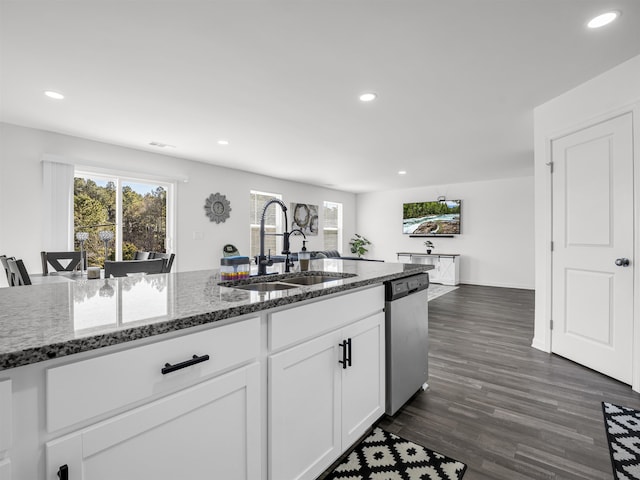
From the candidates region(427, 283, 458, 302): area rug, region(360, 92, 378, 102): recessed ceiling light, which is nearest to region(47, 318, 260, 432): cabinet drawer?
region(360, 92, 378, 102): recessed ceiling light

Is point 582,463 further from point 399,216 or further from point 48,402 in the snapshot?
point 399,216

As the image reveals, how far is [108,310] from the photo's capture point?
0.93 meters

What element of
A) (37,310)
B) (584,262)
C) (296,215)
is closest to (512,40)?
(584,262)

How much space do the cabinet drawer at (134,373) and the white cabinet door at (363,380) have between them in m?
0.68

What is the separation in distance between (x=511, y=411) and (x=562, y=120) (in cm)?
266

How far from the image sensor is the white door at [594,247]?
240cm

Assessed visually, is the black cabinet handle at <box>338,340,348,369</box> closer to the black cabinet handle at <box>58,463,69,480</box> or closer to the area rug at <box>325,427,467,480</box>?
the area rug at <box>325,427,467,480</box>

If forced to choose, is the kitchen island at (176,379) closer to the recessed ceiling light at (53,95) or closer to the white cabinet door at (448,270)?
the recessed ceiling light at (53,95)

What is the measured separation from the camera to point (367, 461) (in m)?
1.56

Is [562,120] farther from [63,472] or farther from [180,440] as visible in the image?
[63,472]

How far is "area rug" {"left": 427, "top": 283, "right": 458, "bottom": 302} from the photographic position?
19.2 feet

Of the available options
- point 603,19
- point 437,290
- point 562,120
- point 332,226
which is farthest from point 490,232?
point 603,19

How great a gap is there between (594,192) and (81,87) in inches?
180

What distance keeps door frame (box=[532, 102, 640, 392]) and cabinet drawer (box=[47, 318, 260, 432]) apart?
290 centimetres
